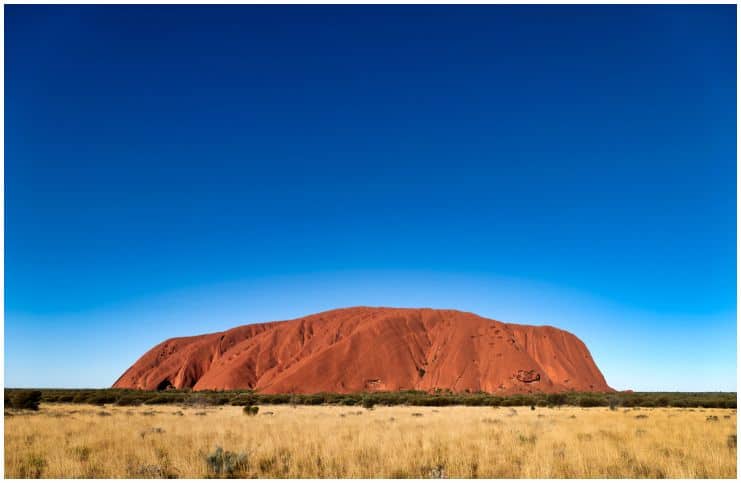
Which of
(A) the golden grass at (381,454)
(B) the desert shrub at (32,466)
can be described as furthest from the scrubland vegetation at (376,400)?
(B) the desert shrub at (32,466)

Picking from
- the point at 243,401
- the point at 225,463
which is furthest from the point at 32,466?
the point at 243,401

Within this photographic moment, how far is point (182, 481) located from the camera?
28.6 ft

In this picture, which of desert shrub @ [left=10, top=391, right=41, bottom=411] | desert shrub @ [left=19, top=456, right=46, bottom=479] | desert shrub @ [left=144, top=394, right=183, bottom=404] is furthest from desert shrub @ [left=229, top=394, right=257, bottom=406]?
desert shrub @ [left=19, top=456, right=46, bottom=479]

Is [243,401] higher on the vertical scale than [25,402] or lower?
lower

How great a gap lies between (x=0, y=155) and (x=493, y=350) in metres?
97.3

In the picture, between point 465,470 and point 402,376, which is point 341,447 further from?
point 402,376

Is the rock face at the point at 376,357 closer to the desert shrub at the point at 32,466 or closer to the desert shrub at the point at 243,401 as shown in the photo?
the desert shrub at the point at 243,401

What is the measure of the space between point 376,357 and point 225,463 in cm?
8730

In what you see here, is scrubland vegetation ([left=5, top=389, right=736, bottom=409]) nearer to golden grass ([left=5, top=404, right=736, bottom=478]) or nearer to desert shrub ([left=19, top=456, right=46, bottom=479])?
golden grass ([left=5, top=404, right=736, bottom=478])

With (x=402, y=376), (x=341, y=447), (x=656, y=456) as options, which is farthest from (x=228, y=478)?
(x=402, y=376)

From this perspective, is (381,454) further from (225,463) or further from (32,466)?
(32,466)

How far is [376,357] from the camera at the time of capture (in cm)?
9562

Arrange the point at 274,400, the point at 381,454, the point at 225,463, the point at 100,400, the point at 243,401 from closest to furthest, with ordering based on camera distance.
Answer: the point at 225,463 → the point at 381,454 → the point at 100,400 → the point at 243,401 → the point at 274,400

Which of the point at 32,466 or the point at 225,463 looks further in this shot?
the point at 32,466
